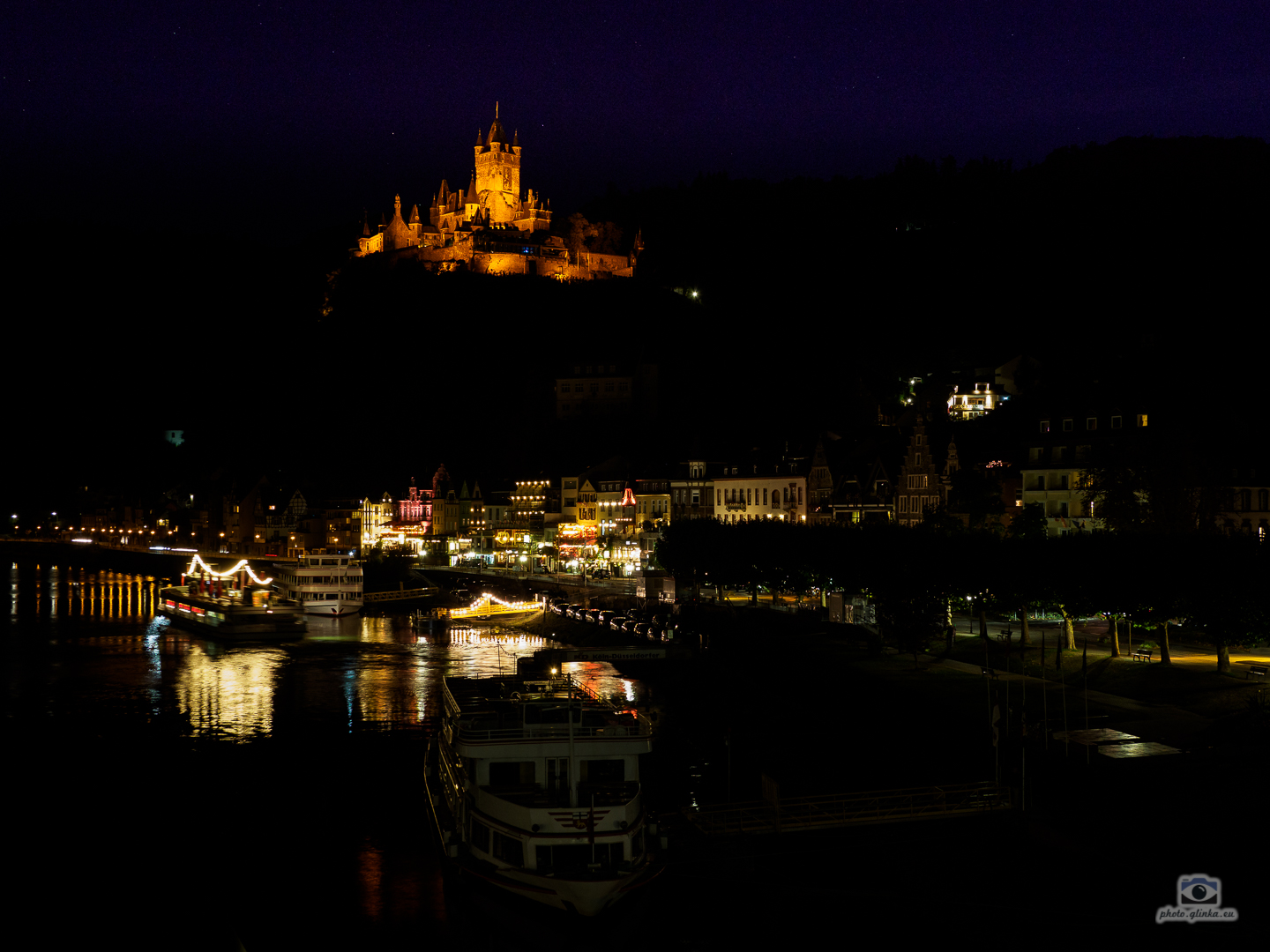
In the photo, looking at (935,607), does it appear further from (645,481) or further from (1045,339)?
(1045,339)

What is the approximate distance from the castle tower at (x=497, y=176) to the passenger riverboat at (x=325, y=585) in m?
89.6

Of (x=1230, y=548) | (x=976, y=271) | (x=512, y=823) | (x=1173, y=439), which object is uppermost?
(x=976, y=271)

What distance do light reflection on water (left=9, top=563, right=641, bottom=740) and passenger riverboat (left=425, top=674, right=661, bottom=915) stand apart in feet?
29.8

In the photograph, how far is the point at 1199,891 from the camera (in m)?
22.6

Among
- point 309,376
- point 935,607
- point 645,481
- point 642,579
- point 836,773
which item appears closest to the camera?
point 836,773

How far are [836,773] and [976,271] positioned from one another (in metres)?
147

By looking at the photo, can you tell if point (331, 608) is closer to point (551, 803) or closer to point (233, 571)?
point (233, 571)

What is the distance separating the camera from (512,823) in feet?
77.5

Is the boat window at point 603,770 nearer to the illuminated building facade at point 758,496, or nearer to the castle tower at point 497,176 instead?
the illuminated building facade at point 758,496

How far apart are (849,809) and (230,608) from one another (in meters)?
58.2

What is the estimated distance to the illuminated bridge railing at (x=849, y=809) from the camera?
27.1m

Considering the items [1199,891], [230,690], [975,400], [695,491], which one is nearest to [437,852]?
[1199,891]

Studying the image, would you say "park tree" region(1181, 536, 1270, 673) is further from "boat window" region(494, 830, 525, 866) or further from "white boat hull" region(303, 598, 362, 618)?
"white boat hull" region(303, 598, 362, 618)

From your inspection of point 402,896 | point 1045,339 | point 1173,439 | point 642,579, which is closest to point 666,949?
point 402,896
